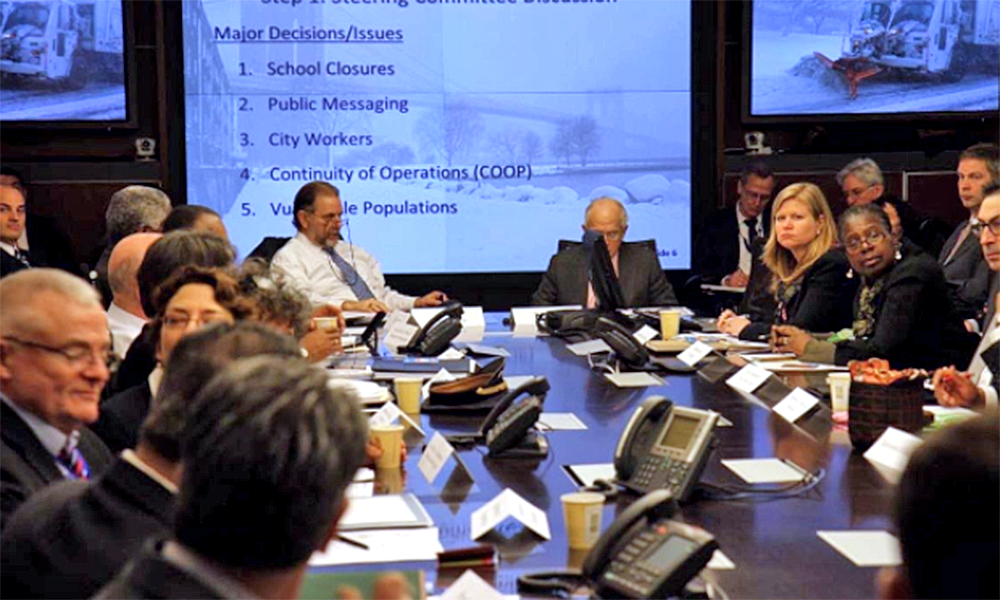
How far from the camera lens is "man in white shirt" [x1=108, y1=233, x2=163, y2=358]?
14.7 ft

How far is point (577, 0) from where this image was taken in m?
9.27

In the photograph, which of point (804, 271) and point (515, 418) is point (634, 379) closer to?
point (515, 418)

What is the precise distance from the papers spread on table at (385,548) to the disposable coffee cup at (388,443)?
593 mm

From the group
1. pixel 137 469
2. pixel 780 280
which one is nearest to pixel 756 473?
pixel 137 469

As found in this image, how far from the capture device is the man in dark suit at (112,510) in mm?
2088

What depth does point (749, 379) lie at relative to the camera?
15.4ft

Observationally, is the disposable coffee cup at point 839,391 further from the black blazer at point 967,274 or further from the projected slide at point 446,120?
the projected slide at point 446,120

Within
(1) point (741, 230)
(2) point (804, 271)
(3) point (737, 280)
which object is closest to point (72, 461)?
(2) point (804, 271)

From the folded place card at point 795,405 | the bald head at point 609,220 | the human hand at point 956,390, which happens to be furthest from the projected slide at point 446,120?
the human hand at point 956,390

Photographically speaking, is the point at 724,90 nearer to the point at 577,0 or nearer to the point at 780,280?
the point at 577,0

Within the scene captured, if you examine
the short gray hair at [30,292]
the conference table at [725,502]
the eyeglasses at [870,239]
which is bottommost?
the conference table at [725,502]

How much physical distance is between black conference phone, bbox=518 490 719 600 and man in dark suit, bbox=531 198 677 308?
4.94m

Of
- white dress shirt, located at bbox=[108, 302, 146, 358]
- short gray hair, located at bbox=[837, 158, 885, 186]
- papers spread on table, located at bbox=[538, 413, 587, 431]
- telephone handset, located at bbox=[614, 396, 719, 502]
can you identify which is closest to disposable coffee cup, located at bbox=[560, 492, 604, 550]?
telephone handset, located at bbox=[614, 396, 719, 502]

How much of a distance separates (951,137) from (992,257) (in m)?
4.69
